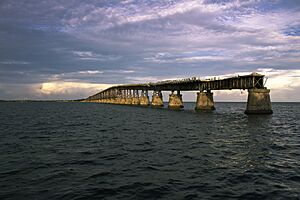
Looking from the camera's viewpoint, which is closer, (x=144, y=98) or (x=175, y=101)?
(x=175, y=101)

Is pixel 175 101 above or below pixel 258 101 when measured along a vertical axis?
below

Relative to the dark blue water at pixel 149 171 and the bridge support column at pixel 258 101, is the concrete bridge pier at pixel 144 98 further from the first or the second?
the dark blue water at pixel 149 171

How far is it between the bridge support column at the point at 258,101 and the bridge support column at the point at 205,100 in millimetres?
22122

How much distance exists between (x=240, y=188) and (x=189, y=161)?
5.41 m

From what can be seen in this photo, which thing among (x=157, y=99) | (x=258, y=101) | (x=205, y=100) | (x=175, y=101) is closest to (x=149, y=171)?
(x=258, y=101)

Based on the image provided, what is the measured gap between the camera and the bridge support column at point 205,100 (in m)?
87.6

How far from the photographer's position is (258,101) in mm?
64750

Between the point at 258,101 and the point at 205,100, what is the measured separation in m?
25.4

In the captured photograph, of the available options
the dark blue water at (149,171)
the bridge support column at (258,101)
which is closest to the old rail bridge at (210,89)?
the bridge support column at (258,101)

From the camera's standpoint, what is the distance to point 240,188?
13.2 metres

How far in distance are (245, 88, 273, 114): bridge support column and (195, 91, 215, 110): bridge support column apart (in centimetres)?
2212

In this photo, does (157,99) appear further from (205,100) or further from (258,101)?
(258,101)

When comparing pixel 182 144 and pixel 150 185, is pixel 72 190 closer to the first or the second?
pixel 150 185

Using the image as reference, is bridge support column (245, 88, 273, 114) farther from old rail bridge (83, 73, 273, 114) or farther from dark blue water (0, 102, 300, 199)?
dark blue water (0, 102, 300, 199)
